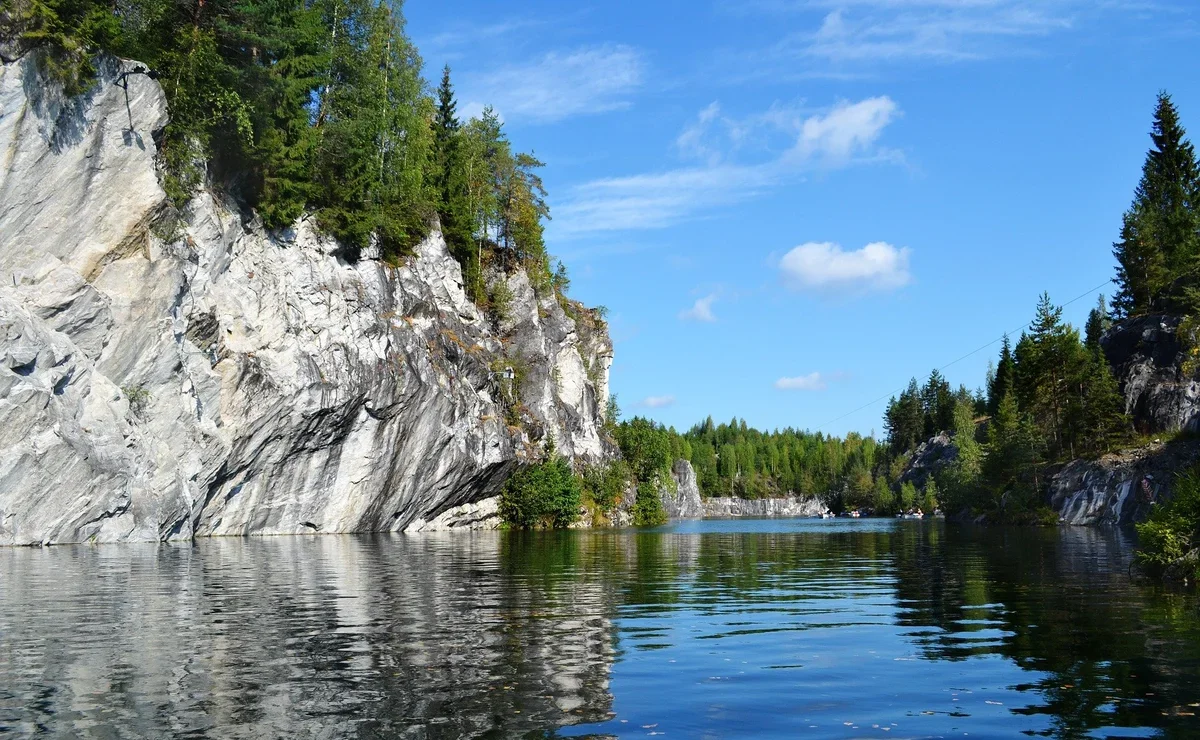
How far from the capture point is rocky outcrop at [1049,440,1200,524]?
73.3 metres

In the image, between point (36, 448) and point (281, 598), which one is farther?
point (36, 448)

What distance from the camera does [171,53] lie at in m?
50.5

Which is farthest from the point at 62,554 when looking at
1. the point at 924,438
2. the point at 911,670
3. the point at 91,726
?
the point at 924,438

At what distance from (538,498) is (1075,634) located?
67161mm

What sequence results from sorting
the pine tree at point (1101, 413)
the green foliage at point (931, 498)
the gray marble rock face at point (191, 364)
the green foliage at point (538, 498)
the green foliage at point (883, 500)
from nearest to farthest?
the gray marble rock face at point (191, 364) → the green foliage at point (538, 498) → the pine tree at point (1101, 413) → the green foliage at point (931, 498) → the green foliage at point (883, 500)

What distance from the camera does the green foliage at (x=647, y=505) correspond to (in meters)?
119

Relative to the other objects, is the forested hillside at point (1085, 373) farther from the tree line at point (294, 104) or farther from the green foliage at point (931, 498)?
the tree line at point (294, 104)

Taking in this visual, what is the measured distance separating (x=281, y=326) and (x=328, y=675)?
4781cm

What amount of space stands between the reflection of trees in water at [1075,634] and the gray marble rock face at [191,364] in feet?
112

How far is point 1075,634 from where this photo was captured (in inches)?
623

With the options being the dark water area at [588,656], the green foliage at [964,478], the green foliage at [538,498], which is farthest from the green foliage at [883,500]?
the dark water area at [588,656]

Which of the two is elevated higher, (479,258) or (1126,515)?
(479,258)

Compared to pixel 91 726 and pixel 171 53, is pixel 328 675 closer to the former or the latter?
pixel 91 726

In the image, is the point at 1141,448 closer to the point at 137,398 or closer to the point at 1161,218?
the point at 1161,218
